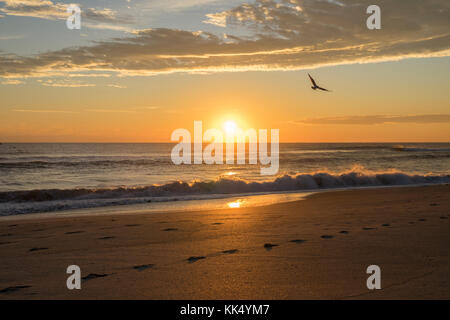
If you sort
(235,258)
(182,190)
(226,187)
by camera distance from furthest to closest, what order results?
(226,187) → (182,190) → (235,258)

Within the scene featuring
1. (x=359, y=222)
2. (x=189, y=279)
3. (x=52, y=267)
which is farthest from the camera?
(x=359, y=222)

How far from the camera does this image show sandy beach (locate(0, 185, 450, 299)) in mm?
3777

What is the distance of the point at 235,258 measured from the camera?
4996mm

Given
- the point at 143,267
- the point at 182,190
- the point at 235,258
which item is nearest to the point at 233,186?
the point at 182,190

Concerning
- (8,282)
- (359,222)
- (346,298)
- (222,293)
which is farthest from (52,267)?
(359,222)

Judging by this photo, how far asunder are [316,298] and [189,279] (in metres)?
1.36

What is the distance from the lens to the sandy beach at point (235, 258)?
3.78 metres

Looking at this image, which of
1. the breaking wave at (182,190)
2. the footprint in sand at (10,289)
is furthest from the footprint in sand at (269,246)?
the breaking wave at (182,190)

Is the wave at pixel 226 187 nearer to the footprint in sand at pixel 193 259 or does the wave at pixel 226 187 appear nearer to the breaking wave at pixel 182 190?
the breaking wave at pixel 182 190

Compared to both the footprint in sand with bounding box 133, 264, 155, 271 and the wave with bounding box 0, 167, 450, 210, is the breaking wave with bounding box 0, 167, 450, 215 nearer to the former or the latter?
the wave with bounding box 0, 167, 450, 210

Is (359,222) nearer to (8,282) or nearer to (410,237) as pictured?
(410,237)

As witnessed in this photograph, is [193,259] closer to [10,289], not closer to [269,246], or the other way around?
[269,246]
